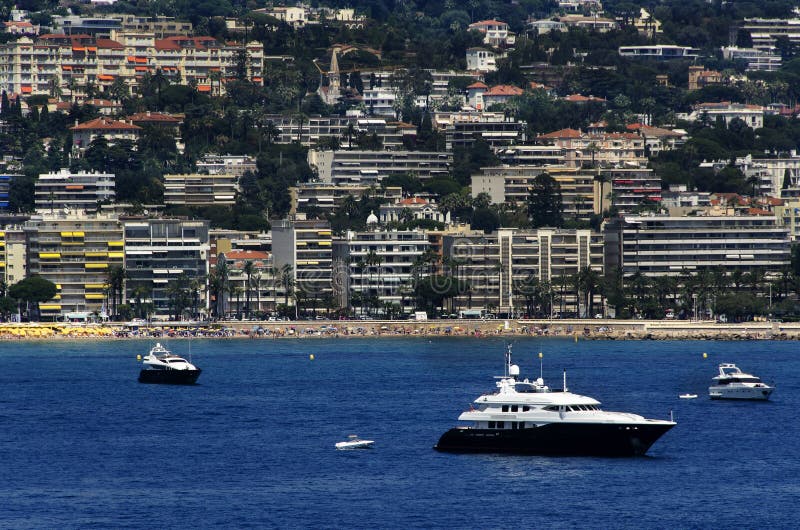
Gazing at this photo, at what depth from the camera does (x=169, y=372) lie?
115 meters

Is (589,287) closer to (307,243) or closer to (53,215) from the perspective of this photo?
(307,243)

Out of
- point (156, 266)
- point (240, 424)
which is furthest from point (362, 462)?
point (156, 266)

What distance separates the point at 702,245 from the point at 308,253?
33.0 metres

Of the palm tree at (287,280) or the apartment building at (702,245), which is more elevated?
the apartment building at (702,245)

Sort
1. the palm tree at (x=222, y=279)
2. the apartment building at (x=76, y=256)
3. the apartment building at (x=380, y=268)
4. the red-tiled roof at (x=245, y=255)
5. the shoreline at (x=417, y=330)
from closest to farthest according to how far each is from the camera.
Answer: the shoreline at (x=417, y=330) → the palm tree at (x=222, y=279) → the apartment building at (x=76, y=256) → the apartment building at (x=380, y=268) → the red-tiled roof at (x=245, y=255)

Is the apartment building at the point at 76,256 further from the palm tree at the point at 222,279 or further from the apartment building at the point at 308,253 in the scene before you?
the apartment building at the point at 308,253

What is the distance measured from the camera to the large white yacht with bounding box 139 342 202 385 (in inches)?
4532

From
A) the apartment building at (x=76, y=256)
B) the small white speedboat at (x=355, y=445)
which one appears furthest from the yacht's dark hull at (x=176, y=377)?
the apartment building at (x=76, y=256)

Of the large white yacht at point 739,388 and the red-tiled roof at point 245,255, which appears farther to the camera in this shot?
the red-tiled roof at point 245,255

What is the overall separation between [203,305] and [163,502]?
107m

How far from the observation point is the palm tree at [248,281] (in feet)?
582

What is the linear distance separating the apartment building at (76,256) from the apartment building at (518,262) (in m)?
28.6

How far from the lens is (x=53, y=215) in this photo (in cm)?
18362

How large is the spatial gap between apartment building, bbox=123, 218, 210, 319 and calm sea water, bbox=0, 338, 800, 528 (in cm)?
4906
